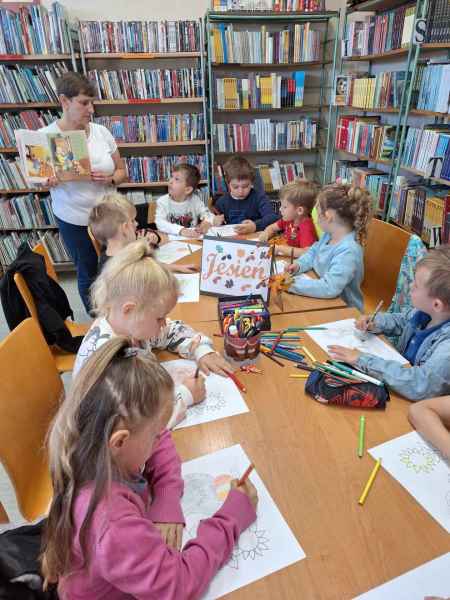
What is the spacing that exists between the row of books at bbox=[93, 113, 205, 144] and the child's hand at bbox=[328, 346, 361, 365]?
2929mm

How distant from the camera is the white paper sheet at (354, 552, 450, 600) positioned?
65 centimetres

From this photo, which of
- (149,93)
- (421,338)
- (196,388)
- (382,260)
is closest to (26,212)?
(149,93)

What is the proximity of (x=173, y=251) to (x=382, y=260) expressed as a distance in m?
1.19

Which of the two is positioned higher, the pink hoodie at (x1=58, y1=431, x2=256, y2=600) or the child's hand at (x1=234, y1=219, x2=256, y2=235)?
the pink hoodie at (x1=58, y1=431, x2=256, y2=600)

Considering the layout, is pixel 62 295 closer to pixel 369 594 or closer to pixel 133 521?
pixel 133 521

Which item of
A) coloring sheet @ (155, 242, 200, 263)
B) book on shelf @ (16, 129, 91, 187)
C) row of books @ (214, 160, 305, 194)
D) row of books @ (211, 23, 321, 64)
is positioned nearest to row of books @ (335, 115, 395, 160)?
row of books @ (214, 160, 305, 194)

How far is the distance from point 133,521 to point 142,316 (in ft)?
2.05

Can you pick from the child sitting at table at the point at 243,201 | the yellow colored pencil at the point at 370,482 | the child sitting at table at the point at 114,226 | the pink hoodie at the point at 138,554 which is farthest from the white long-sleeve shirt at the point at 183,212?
the pink hoodie at the point at 138,554

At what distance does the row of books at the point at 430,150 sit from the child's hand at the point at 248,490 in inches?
95.8

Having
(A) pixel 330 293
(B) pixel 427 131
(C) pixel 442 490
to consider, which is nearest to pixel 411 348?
(A) pixel 330 293

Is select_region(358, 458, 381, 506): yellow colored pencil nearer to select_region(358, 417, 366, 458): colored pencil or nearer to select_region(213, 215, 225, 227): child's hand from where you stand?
select_region(358, 417, 366, 458): colored pencil

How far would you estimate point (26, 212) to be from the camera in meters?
3.62

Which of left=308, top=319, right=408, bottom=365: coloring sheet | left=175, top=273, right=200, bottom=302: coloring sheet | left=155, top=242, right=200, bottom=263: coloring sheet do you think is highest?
left=308, top=319, right=408, bottom=365: coloring sheet

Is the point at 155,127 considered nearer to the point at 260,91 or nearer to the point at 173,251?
the point at 260,91
